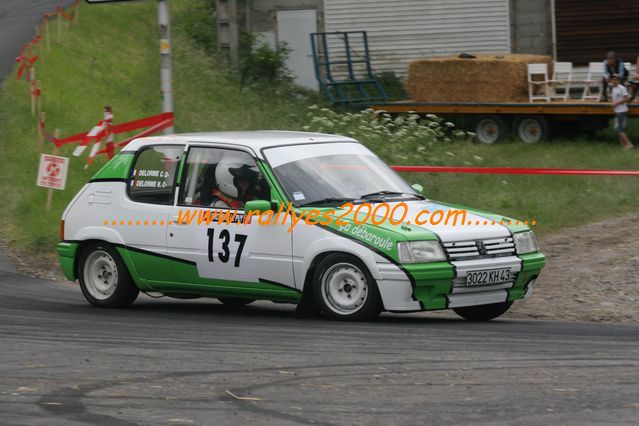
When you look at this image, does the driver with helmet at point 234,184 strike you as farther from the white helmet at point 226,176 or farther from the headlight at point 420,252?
the headlight at point 420,252

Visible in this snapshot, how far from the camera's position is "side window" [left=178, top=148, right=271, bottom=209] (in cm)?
1084

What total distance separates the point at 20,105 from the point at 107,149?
616 centimetres

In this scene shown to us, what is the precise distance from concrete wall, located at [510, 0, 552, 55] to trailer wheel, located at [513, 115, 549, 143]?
12.7 ft

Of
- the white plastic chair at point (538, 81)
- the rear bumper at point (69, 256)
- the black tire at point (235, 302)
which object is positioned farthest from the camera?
the white plastic chair at point (538, 81)

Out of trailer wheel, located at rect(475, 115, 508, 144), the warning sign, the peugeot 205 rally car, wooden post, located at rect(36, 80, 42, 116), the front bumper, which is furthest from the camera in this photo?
trailer wheel, located at rect(475, 115, 508, 144)

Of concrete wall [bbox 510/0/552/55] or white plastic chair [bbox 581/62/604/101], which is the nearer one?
white plastic chair [bbox 581/62/604/101]

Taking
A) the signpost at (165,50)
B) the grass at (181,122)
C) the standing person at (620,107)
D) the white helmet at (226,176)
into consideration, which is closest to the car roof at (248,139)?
the white helmet at (226,176)

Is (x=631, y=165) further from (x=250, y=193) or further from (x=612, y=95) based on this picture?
(x=250, y=193)

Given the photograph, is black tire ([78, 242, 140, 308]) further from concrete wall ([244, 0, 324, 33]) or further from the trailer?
concrete wall ([244, 0, 324, 33])

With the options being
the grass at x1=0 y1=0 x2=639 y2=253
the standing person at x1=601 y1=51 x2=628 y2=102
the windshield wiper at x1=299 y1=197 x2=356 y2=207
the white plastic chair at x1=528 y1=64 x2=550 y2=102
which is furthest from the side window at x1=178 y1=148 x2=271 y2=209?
the white plastic chair at x1=528 y1=64 x2=550 y2=102

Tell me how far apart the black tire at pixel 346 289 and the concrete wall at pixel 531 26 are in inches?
780

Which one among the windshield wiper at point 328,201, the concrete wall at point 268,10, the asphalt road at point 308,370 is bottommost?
the asphalt road at point 308,370

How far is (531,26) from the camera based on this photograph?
29234mm

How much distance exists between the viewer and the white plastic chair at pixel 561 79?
1035 inches
